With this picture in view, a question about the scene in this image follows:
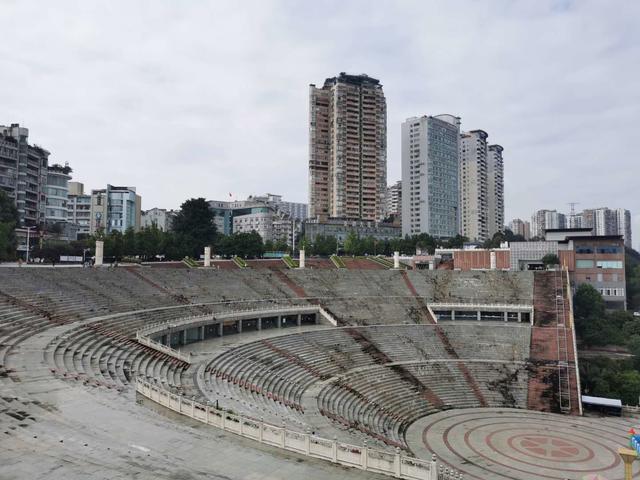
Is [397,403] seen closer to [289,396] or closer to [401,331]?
[289,396]

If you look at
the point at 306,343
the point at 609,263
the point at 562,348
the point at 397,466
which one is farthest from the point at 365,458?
the point at 609,263

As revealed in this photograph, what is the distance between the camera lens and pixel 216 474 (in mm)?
12133

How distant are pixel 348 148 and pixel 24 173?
100 metres

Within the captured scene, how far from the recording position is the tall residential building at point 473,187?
188375 millimetres

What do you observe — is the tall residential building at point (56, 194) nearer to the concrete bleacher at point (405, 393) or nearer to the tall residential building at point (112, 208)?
the tall residential building at point (112, 208)

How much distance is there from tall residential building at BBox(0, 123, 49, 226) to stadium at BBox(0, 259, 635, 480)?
2259 inches

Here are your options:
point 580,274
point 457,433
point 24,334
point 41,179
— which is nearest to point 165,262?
point 41,179

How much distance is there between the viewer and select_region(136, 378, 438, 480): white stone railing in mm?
12398

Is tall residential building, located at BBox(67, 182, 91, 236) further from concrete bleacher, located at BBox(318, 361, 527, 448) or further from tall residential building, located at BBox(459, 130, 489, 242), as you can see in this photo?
tall residential building, located at BBox(459, 130, 489, 242)

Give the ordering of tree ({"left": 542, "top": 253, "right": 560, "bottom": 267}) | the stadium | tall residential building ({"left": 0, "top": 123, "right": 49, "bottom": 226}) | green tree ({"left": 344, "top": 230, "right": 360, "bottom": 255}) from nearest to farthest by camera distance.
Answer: the stadium
tree ({"left": 542, "top": 253, "right": 560, "bottom": 267})
tall residential building ({"left": 0, "top": 123, "right": 49, "bottom": 226})
green tree ({"left": 344, "top": 230, "right": 360, "bottom": 255})

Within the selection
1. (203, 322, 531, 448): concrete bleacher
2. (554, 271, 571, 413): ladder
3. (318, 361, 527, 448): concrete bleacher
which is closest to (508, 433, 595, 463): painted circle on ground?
(318, 361, 527, 448): concrete bleacher

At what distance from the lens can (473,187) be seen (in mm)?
187875

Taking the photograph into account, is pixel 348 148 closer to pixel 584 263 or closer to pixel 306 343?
pixel 584 263

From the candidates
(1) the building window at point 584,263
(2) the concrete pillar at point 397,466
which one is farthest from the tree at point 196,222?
(2) the concrete pillar at point 397,466
